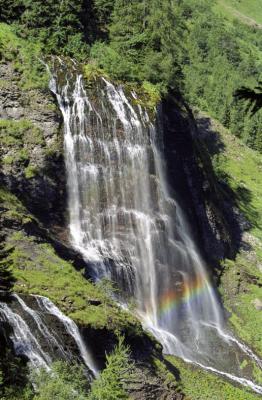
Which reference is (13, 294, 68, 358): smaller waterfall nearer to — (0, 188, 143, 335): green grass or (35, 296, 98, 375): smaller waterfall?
(35, 296, 98, 375): smaller waterfall

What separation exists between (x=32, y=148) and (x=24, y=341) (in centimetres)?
2095

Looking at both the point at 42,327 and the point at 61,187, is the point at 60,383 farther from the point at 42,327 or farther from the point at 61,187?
the point at 61,187

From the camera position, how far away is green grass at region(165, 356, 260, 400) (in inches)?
1608

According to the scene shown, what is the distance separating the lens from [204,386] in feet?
138

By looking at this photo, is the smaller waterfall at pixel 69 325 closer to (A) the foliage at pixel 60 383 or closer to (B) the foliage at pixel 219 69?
(A) the foliage at pixel 60 383

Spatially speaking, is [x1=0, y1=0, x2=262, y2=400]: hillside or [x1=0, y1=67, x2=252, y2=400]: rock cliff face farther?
[x1=0, y1=67, x2=252, y2=400]: rock cliff face

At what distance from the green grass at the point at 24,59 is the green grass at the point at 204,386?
24.4m

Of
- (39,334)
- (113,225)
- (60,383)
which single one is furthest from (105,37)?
(60,383)

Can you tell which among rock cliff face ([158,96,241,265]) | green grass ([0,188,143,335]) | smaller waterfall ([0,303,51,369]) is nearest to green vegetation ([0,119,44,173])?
green grass ([0,188,143,335])

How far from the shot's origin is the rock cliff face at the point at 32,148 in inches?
1902

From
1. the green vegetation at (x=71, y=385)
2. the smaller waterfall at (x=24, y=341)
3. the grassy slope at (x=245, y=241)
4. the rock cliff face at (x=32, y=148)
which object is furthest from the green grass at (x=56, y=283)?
the grassy slope at (x=245, y=241)

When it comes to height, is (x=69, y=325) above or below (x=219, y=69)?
above

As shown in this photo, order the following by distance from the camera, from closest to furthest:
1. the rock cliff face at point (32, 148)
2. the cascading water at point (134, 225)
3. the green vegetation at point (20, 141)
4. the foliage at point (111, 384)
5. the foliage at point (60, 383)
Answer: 1. the foliage at point (60, 383)
2. the foliage at point (111, 384)
3. the rock cliff face at point (32, 148)
4. the green vegetation at point (20, 141)
5. the cascading water at point (134, 225)

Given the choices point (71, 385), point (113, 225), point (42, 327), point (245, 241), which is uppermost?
point (71, 385)
